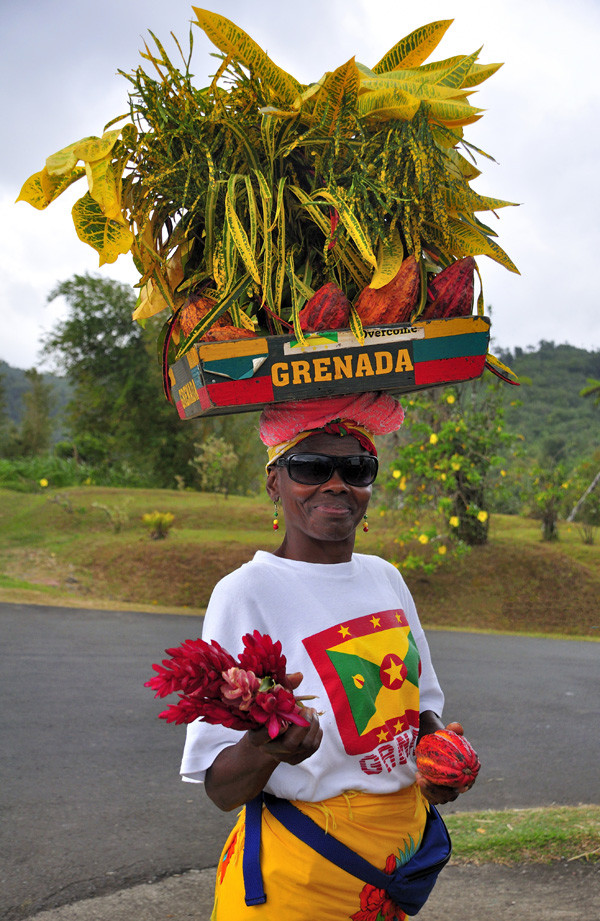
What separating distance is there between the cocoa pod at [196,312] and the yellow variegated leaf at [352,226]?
38 centimetres

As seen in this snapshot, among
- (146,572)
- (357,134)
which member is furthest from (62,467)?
(357,134)

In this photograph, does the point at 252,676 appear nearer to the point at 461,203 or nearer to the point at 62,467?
the point at 461,203

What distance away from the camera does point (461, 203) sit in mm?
2184

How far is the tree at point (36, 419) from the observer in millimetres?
43122

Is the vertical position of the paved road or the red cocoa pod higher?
the red cocoa pod

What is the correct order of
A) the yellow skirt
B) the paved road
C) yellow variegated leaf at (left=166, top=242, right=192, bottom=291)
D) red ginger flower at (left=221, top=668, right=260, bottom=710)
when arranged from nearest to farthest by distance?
red ginger flower at (left=221, top=668, right=260, bottom=710), the yellow skirt, yellow variegated leaf at (left=166, top=242, right=192, bottom=291), the paved road

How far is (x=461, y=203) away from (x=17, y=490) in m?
21.1

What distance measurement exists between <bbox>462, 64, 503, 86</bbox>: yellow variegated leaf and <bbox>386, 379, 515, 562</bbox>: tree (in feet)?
34.1

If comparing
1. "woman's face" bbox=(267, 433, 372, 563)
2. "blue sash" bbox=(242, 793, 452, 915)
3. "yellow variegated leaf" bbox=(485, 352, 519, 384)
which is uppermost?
"yellow variegated leaf" bbox=(485, 352, 519, 384)

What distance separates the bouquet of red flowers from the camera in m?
1.32

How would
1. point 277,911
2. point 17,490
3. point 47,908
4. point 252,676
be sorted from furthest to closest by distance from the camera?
point 17,490 < point 47,908 < point 277,911 < point 252,676

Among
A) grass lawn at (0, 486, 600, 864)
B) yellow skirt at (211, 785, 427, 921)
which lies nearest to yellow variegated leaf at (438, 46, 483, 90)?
yellow skirt at (211, 785, 427, 921)

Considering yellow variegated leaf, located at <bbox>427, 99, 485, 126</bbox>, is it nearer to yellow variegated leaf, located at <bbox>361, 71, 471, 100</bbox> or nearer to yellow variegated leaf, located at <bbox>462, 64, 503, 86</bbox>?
yellow variegated leaf, located at <bbox>361, 71, 471, 100</bbox>

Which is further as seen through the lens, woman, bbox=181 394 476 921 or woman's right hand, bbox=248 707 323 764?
woman, bbox=181 394 476 921
